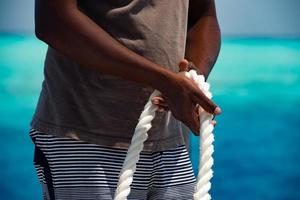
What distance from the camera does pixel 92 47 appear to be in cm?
63

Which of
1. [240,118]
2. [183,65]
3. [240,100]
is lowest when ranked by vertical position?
[183,65]

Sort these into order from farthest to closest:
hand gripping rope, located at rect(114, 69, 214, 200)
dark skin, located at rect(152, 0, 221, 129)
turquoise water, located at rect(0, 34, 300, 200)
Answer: turquoise water, located at rect(0, 34, 300, 200)
dark skin, located at rect(152, 0, 221, 129)
hand gripping rope, located at rect(114, 69, 214, 200)

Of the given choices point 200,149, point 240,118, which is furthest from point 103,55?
point 240,118

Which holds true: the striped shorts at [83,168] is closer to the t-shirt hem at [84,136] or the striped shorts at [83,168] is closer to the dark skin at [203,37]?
the t-shirt hem at [84,136]

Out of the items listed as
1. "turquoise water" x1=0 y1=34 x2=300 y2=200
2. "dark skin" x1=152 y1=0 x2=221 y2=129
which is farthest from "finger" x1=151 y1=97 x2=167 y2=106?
"turquoise water" x1=0 y1=34 x2=300 y2=200

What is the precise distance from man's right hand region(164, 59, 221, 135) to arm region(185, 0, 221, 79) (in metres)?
0.13

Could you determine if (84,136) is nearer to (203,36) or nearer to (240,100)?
(203,36)

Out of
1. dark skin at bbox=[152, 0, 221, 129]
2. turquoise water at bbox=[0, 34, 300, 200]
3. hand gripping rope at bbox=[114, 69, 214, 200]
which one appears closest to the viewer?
hand gripping rope at bbox=[114, 69, 214, 200]

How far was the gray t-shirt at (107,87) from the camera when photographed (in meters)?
0.69

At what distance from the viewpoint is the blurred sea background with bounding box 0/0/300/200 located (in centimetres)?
258

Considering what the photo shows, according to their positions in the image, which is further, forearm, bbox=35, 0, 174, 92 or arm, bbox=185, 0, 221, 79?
arm, bbox=185, 0, 221, 79

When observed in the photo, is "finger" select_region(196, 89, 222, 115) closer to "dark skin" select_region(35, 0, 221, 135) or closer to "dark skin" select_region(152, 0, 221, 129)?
"dark skin" select_region(35, 0, 221, 135)

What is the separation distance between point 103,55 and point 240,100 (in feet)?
9.63

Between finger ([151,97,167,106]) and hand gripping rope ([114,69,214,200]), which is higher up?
finger ([151,97,167,106])
